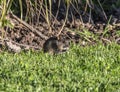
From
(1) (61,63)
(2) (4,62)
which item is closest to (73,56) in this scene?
(1) (61,63)

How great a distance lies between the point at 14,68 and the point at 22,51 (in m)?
1.27

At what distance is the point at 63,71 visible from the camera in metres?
5.81

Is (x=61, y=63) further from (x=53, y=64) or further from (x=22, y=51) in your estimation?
(x=22, y=51)

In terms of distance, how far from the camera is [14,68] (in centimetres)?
590

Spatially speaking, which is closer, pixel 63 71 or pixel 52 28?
pixel 63 71

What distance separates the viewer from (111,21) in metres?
8.73

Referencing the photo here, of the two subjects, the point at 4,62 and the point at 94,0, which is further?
the point at 94,0

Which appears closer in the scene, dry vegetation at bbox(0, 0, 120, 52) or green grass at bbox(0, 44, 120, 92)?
green grass at bbox(0, 44, 120, 92)

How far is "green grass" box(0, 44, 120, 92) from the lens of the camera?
17.0 feet

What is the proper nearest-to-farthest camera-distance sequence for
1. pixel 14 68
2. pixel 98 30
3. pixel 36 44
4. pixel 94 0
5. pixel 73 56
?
pixel 14 68 < pixel 73 56 < pixel 36 44 < pixel 98 30 < pixel 94 0

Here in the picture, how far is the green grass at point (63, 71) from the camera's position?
518cm

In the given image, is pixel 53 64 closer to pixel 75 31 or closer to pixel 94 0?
pixel 75 31

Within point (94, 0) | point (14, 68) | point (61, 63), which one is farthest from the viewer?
point (94, 0)

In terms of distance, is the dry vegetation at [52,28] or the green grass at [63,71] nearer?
the green grass at [63,71]
